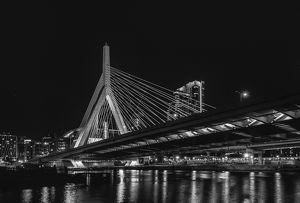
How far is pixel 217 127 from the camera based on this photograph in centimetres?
3091

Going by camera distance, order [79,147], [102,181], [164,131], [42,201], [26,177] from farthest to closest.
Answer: [79,147]
[164,131]
[102,181]
[26,177]
[42,201]

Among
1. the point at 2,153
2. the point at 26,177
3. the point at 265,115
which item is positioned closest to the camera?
the point at 265,115

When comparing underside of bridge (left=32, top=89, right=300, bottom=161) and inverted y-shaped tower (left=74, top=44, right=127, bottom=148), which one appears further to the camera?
inverted y-shaped tower (left=74, top=44, right=127, bottom=148)

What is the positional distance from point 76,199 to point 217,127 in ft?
52.9

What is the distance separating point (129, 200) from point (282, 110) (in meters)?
11.5

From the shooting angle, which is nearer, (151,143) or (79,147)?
(151,143)

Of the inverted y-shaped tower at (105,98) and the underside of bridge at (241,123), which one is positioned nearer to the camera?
the underside of bridge at (241,123)

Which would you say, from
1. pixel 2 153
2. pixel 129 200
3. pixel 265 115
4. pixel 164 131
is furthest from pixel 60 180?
pixel 2 153

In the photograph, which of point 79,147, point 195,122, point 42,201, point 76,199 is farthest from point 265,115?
point 79,147

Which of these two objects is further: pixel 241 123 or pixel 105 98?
pixel 105 98

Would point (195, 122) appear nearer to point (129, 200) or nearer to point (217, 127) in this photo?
point (217, 127)

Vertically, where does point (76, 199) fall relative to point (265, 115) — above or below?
below

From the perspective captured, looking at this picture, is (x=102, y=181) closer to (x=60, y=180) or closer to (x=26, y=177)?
(x=60, y=180)

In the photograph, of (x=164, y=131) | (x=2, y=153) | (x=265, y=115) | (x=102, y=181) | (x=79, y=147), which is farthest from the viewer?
(x=2, y=153)
